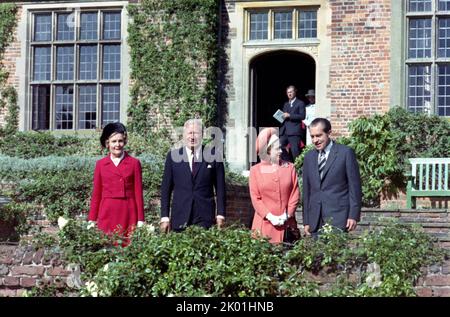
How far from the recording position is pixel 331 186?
9.81 metres

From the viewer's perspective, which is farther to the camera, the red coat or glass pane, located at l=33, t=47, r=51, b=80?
glass pane, located at l=33, t=47, r=51, b=80

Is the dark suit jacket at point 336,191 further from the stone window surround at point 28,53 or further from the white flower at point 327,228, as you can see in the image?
the stone window surround at point 28,53

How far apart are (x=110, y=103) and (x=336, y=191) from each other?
413 inches

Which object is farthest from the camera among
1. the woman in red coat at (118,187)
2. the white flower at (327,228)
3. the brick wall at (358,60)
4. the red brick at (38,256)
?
the brick wall at (358,60)

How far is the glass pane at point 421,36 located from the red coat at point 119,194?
8813mm

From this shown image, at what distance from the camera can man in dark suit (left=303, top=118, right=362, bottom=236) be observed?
9727 millimetres

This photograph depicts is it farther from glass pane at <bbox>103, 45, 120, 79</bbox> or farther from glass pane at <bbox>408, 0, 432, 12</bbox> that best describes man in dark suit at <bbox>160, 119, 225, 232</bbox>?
glass pane at <bbox>103, 45, 120, 79</bbox>

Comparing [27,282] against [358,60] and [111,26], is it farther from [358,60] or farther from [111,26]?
[111,26]

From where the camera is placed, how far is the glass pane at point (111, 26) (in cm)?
1962

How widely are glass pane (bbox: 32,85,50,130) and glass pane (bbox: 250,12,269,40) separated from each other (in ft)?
13.4

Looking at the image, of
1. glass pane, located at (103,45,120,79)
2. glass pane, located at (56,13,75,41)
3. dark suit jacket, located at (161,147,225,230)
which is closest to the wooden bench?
glass pane, located at (103,45,120,79)

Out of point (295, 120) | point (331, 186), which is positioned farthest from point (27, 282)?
point (295, 120)

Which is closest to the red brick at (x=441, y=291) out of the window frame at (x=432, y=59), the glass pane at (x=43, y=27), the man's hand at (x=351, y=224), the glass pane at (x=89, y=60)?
the man's hand at (x=351, y=224)
